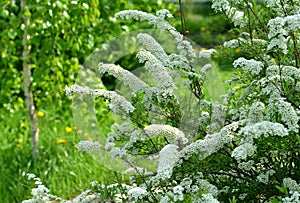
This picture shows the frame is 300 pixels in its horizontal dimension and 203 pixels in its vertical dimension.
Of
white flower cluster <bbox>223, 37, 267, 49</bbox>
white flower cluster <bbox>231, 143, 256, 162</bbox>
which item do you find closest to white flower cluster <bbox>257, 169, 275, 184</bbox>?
white flower cluster <bbox>231, 143, 256, 162</bbox>

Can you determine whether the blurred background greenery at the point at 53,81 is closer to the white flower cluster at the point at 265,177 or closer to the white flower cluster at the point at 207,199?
the white flower cluster at the point at 265,177

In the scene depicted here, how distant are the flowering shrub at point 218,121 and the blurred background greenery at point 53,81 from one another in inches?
43.4

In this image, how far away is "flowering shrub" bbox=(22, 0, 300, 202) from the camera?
1.85 metres

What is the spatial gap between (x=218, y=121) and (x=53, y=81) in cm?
231

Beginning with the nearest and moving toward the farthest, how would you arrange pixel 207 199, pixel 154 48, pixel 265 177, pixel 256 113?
pixel 207 199 < pixel 256 113 < pixel 265 177 < pixel 154 48

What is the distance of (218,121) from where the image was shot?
2248 mm

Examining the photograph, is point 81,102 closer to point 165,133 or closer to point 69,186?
point 69,186

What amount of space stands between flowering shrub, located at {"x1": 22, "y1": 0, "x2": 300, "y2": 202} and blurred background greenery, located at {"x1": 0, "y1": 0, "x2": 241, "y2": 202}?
110 centimetres


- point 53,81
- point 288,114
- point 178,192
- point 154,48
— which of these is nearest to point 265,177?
point 288,114

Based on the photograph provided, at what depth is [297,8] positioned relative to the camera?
2.09m

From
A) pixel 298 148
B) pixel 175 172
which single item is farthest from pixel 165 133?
pixel 298 148

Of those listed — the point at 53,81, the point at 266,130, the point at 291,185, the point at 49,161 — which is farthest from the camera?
the point at 53,81

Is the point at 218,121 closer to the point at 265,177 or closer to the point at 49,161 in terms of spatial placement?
the point at 265,177

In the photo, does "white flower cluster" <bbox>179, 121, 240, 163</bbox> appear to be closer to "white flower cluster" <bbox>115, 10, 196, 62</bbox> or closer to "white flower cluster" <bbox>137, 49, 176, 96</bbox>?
"white flower cluster" <bbox>137, 49, 176, 96</bbox>
